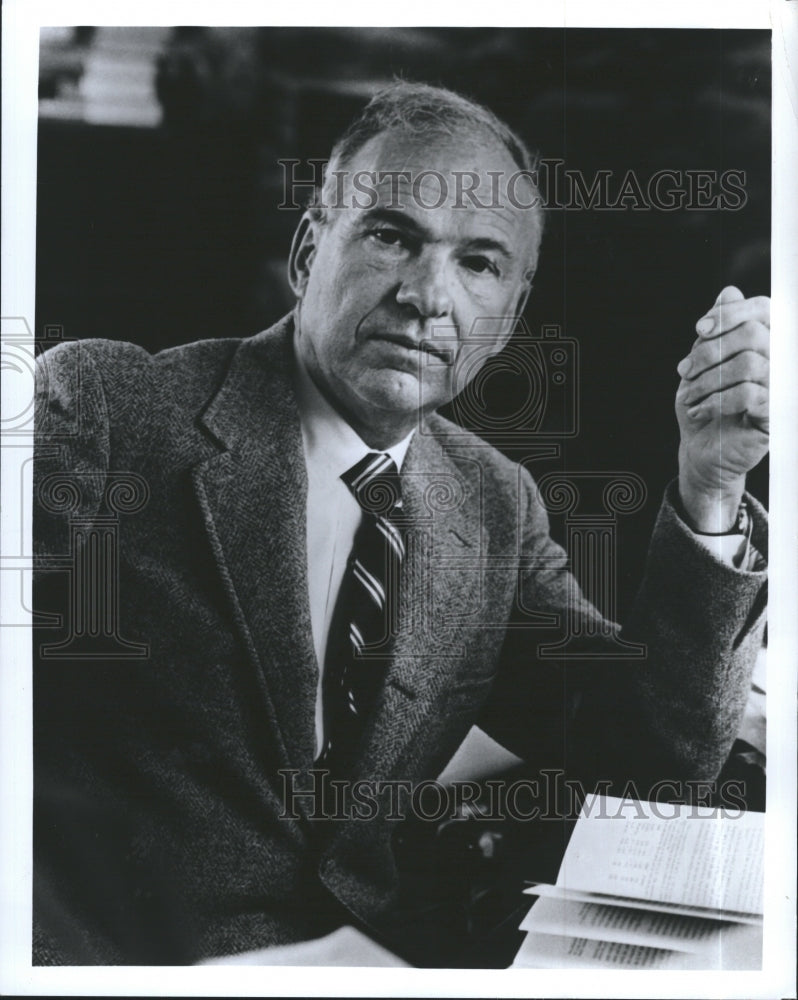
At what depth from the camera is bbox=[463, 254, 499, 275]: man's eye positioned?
299 centimetres

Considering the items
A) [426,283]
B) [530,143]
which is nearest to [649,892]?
[426,283]

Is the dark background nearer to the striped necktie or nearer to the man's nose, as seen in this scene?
the man's nose

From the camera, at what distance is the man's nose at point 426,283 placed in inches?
117

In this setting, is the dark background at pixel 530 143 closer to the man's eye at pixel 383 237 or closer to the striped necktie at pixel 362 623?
the man's eye at pixel 383 237

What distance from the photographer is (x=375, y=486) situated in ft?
9.97

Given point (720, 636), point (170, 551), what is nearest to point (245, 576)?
point (170, 551)

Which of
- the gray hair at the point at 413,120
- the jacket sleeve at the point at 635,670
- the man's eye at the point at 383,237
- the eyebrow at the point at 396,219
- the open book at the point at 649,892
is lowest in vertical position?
the open book at the point at 649,892

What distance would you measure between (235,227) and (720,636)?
1.55m

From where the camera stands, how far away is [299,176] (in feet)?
9.84

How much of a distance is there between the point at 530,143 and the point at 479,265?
1.06 ft

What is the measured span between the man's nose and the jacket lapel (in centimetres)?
31

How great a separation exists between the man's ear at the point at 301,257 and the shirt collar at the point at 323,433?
23cm

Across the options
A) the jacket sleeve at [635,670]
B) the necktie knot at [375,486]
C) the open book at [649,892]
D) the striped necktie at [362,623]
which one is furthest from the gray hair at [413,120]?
the open book at [649,892]

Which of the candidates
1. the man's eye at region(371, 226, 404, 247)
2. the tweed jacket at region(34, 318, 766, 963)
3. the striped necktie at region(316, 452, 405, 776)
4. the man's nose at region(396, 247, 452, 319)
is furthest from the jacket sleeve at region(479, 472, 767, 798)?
the man's eye at region(371, 226, 404, 247)
